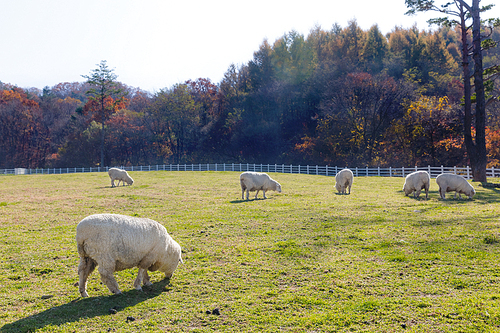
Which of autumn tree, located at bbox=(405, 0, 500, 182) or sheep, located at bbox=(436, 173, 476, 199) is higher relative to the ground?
autumn tree, located at bbox=(405, 0, 500, 182)

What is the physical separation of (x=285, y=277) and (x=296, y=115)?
50.6m

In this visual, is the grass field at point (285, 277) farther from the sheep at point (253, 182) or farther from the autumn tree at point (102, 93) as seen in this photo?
the autumn tree at point (102, 93)

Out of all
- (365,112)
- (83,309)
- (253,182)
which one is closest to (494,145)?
(365,112)

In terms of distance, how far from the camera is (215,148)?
6228 cm

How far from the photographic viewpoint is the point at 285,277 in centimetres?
747

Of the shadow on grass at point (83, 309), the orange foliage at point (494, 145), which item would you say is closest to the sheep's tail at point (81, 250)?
the shadow on grass at point (83, 309)

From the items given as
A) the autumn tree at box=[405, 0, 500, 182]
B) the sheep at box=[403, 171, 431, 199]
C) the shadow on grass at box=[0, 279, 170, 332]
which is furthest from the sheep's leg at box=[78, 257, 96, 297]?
the autumn tree at box=[405, 0, 500, 182]

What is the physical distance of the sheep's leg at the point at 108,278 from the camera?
6207mm

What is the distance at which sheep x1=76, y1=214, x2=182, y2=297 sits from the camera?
20.3ft

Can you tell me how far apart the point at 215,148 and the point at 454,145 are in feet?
120

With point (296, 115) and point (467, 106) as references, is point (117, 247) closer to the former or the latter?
point (467, 106)

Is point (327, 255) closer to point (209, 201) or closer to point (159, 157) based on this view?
point (209, 201)

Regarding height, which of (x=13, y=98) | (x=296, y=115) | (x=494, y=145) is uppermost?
(x=13, y=98)

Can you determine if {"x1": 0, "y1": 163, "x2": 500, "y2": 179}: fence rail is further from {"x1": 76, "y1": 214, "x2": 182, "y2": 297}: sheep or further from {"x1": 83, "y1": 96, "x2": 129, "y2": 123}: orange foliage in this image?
{"x1": 76, "y1": 214, "x2": 182, "y2": 297}: sheep
